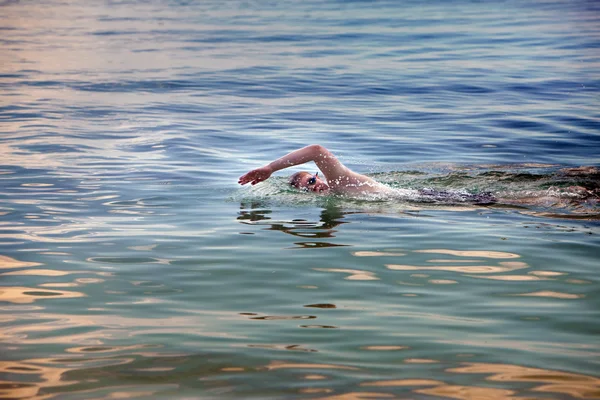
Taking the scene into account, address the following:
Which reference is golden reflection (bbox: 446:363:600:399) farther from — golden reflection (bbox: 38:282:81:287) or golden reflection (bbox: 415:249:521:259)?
golden reflection (bbox: 38:282:81:287)

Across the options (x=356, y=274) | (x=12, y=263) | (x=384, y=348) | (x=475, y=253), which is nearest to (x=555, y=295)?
(x=475, y=253)

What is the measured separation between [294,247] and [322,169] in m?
2.22

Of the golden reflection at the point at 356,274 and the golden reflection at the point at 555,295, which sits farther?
the golden reflection at the point at 356,274

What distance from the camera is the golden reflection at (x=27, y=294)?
703cm

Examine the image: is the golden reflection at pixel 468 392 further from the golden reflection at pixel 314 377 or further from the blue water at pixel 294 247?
the golden reflection at pixel 314 377

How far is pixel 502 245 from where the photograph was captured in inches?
333

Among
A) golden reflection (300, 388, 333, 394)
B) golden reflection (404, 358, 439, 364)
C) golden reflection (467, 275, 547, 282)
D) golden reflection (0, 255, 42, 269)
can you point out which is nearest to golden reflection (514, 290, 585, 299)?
golden reflection (467, 275, 547, 282)

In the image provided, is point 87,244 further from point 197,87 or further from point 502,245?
point 197,87

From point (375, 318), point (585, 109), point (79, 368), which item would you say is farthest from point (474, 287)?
point (585, 109)

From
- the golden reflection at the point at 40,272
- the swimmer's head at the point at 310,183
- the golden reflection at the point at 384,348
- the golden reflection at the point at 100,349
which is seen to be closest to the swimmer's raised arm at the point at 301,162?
the swimmer's head at the point at 310,183

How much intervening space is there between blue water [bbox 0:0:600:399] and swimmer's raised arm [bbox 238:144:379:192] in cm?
21

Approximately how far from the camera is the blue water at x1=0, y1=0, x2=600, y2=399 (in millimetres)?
5590

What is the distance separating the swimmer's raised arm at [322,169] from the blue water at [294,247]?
0.70 ft

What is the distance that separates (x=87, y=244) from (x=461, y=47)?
2763cm
